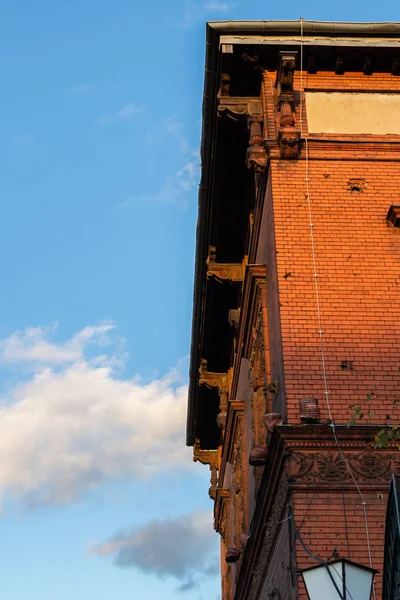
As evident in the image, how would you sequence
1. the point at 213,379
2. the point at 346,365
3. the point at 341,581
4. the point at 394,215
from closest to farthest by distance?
the point at 341,581 → the point at 346,365 → the point at 394,215 → the point at 213,379

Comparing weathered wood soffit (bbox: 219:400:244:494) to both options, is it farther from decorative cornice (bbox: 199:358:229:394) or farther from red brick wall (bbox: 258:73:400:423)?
red brick wall (bbox: 258:73:400:423)

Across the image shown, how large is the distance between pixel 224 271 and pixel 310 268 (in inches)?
274

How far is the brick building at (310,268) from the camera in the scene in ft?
41.1

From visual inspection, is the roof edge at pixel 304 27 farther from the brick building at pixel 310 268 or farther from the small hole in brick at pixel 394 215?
the small hole in brick at pixel 394 215

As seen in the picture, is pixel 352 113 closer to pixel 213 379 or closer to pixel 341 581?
pixel 341 581

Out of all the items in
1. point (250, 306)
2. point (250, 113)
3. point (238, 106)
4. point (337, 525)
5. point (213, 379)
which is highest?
point (213, 379)

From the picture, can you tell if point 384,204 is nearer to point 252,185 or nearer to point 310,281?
point 310,281

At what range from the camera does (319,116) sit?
1623 centimetres

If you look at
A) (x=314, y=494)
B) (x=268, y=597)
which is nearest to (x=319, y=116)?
(x=314, y=494)

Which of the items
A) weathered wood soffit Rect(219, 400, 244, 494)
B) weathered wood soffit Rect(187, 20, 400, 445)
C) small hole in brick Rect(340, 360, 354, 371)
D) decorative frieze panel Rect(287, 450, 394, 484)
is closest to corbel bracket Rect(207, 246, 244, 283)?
weathered wood soffit Rect(219, 400, 244, 494)

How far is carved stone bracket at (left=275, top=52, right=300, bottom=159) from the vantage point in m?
15.5

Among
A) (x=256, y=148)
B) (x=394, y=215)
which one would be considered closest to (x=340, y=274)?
(x=394, y=215)

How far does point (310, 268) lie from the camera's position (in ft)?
47.9

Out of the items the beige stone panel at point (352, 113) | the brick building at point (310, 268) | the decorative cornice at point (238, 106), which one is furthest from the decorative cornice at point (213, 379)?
the beige stone panel at point (352, 113)
